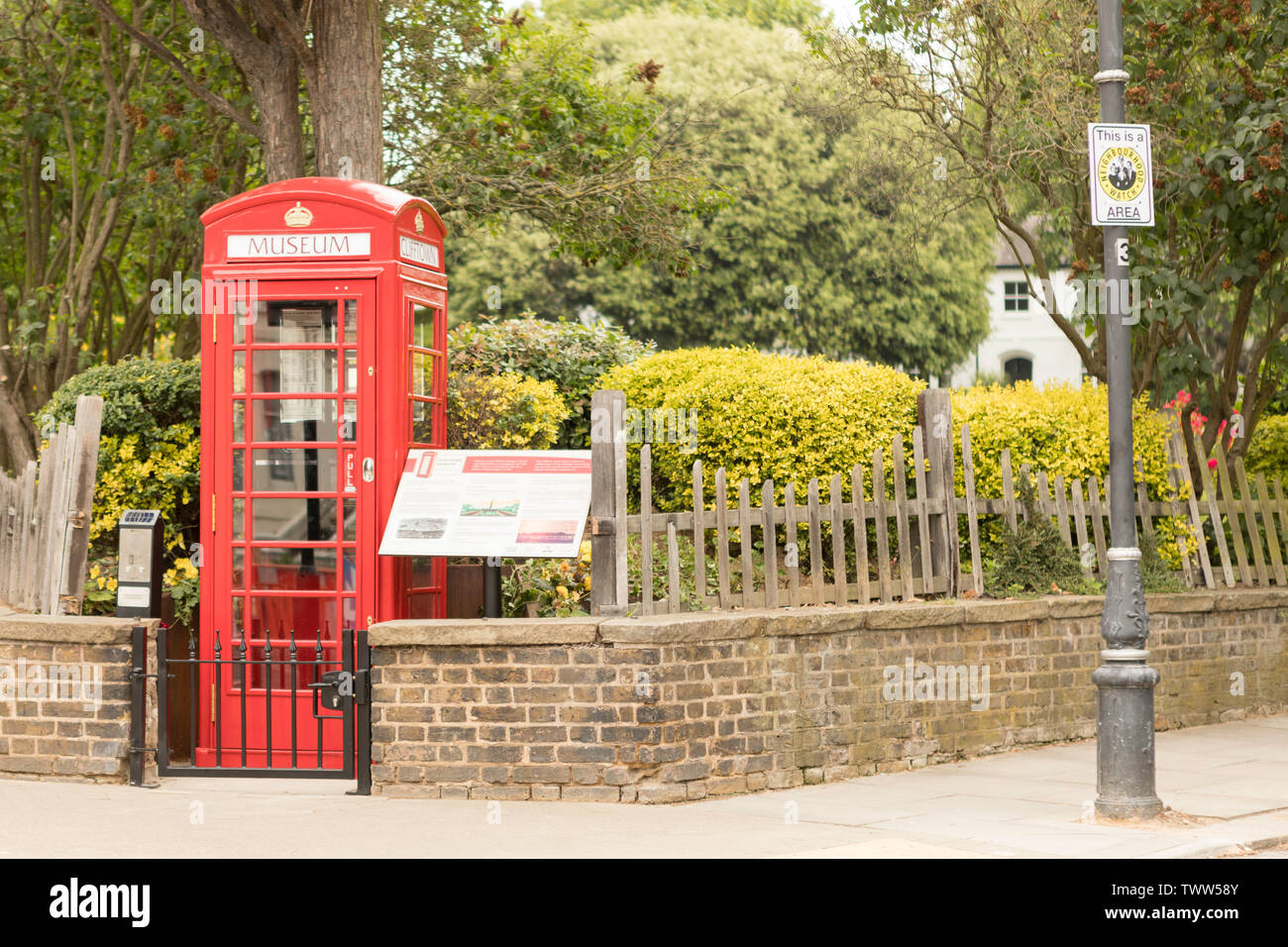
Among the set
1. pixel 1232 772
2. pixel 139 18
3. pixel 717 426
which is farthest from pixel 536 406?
pixel 139 18

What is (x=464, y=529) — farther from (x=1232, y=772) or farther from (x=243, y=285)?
(x=1232, y=772)

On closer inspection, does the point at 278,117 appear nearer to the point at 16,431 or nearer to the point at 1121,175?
the point at 16,431

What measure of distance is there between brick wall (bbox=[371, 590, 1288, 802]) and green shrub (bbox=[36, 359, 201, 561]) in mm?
3069

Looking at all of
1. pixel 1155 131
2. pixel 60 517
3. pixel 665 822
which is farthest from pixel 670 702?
pixel 1155 131

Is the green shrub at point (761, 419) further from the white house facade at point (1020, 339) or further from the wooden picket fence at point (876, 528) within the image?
the white house facade at point (1020, 339)

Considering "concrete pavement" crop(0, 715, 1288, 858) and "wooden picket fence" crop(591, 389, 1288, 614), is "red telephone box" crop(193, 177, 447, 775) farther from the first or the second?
"wooden picket fence" crop(591, 389, 1288, 614)

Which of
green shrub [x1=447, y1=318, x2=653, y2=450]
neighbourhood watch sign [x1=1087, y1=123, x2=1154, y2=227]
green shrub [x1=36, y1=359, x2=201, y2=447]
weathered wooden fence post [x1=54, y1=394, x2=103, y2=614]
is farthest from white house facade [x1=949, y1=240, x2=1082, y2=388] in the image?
weathered wooden fence post [x1=54, y1=394, x2=103, y2=614]

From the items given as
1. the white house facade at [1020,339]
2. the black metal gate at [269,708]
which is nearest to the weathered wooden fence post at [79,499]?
the black metal gate at [269,708]

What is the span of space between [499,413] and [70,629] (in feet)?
11.2

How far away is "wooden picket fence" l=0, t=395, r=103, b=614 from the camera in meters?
9.64

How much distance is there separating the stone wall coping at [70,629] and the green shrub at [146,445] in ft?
5.40

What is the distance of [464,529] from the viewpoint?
29.6ft

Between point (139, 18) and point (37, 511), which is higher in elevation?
point (139, 18)
